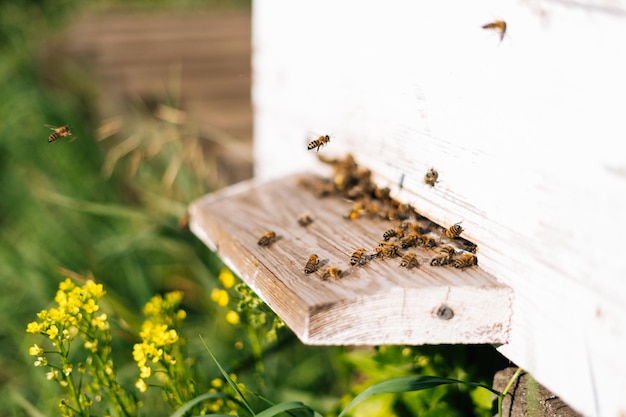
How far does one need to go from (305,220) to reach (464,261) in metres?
0.59

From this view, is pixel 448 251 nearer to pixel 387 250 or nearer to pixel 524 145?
pixel 387 250

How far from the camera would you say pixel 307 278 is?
1644 mm

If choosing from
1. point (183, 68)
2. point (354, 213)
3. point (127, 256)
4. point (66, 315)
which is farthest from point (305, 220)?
point (183, 68)

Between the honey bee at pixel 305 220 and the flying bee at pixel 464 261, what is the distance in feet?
1.81

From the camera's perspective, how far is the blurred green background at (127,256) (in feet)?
7.35

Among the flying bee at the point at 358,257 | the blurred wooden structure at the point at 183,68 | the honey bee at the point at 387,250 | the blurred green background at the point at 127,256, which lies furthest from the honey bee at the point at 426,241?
the blurred wooden structure at the point at 183,68

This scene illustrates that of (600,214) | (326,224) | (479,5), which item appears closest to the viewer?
(600,214)

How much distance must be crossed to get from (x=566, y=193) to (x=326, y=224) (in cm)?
83

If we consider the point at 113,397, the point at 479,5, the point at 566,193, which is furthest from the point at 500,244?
the point at 113,397

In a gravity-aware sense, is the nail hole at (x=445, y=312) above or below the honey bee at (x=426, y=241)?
below

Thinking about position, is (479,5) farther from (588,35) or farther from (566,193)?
(566,193)

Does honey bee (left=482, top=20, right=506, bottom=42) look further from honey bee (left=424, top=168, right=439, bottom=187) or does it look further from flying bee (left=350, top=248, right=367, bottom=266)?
flying bee (left=350, top=248, right=367, bottom=266)

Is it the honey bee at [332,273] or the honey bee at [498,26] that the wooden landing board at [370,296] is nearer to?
the honey bee at [332,273]

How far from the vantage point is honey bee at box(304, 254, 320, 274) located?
1674 mm
